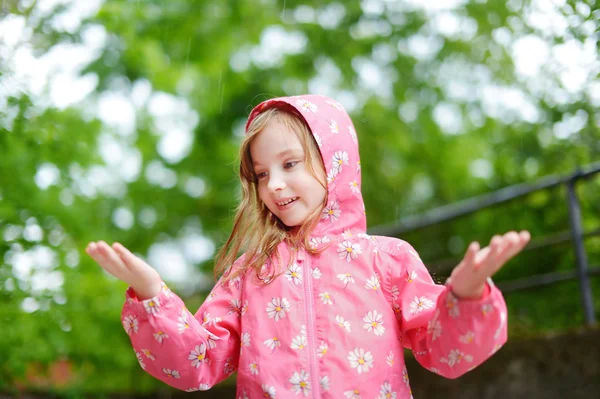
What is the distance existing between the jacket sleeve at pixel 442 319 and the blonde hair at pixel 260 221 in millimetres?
295

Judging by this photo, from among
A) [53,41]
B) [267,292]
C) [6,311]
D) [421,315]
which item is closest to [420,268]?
[421,315]

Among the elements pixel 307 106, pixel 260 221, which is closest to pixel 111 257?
pixel 260 221

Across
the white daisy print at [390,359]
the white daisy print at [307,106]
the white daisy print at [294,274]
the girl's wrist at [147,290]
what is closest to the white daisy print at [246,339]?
the white daisy print at [294,274]

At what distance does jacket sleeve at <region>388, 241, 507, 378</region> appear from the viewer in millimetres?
1689

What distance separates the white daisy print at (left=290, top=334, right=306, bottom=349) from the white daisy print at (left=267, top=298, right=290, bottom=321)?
82 millimetres

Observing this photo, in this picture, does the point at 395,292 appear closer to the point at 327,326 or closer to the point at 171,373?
the point at 327,326

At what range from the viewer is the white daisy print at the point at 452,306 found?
5.59ft

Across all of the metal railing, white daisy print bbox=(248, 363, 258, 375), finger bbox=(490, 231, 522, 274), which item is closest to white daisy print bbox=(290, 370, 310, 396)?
white daisy print bbox=(248, 363, 258, 375)

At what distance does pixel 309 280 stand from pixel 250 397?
1.29 ft

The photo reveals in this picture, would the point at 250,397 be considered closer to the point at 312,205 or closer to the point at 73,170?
the point at 312,205

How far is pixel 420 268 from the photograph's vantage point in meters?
2.00

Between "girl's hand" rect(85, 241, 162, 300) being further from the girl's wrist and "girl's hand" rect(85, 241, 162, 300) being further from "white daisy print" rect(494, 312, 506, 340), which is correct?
"white daisy print" rect(494, 312, 506, 340)

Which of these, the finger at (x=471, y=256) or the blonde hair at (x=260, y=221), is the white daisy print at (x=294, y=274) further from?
the finger at (x=471, y=256)

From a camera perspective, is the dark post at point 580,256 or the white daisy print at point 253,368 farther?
the dark post at point 580,256
